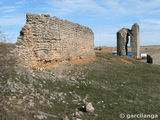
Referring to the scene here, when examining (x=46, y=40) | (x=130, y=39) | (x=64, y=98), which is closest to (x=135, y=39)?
(x=130, y=39)

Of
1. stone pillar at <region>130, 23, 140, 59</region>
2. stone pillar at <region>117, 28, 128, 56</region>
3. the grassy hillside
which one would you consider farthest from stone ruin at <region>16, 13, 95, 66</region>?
stone pillar at <region>130, 23, 140, 59</region>

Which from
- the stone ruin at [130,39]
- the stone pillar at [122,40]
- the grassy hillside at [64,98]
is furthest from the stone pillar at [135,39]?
the grassy hillside at [64,98]

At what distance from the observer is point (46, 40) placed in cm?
1030

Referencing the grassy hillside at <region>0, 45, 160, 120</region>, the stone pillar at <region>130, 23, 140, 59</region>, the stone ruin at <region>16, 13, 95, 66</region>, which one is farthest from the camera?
the stone pillar at <region>130, 23, 140, 59</region>

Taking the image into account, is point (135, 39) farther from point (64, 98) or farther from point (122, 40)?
point (64, 98)

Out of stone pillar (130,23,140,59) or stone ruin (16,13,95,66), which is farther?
stone pillar (130,23,140,59)

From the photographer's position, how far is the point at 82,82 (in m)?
8.84

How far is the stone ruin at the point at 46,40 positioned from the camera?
916 cm

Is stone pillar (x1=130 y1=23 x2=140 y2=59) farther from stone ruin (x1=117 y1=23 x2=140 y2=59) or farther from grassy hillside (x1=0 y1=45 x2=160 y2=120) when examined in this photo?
grassy hillside (x1=0 y1=45 x2=160 y2=120)

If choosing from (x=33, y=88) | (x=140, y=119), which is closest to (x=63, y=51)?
(x=33, y=88)

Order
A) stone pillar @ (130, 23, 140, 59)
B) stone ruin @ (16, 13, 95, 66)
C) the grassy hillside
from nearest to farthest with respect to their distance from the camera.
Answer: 1. the grassy hillside
2. stone ruin @ (16, 13, 95, 66)
3. stone pillar @ (130, 23, 140, 59)

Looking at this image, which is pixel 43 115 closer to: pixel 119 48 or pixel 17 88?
pixel 17 88

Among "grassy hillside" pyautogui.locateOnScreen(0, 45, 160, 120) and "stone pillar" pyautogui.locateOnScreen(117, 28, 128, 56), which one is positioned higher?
"stone pillar" pyautogui.locateOnScreen(117, 28, 128, 56)

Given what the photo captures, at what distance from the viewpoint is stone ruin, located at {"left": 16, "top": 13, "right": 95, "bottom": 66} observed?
9164 millimetres
